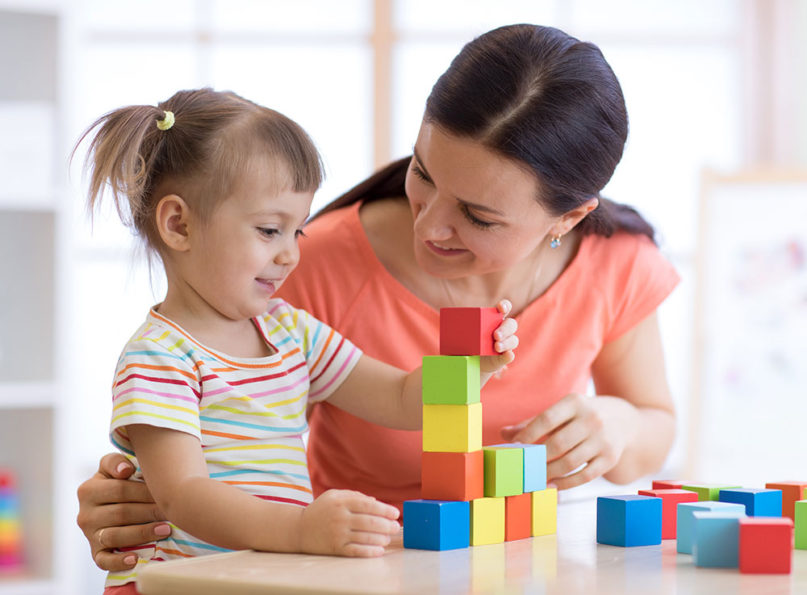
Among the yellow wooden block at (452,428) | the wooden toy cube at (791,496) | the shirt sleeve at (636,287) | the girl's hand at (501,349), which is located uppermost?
the shirt sleeve at (636,287)

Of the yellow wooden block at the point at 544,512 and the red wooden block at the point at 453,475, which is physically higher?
the red wooden block at the point at 453,475

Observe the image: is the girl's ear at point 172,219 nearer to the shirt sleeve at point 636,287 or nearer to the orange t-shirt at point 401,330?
the orange t-shirt at point 401,330

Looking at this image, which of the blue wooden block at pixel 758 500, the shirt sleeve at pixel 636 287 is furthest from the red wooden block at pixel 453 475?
the shirt sleeve at pixel 636 287

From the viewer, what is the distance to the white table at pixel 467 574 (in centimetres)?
86

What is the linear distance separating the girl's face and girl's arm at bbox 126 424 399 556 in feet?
0.68

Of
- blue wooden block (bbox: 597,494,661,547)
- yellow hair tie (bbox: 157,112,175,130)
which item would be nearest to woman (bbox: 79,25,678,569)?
blue wooden block (bbox: 597,494,661,547)

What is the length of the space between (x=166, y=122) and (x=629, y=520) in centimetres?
76

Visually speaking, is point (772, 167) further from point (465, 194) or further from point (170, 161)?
point (170, 161)

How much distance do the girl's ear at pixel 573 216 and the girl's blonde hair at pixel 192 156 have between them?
15.9 inches

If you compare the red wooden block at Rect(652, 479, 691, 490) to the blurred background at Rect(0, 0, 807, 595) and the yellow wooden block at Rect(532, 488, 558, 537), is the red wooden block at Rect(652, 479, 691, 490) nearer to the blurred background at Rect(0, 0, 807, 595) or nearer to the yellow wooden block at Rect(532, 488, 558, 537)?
the yellow wooden block at Rect(532, 488, 558, 537)

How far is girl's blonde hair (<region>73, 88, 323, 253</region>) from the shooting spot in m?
1.24

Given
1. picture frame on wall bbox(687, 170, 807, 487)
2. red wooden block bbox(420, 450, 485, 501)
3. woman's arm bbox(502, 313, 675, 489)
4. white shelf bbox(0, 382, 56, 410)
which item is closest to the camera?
red wooden block bbox(420, 450, 485, 501)

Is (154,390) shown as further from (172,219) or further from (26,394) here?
(26,394)

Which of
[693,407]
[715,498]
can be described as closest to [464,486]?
[715,498]
